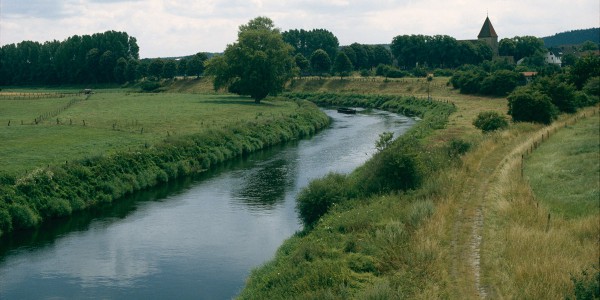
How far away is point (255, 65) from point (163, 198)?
173ft

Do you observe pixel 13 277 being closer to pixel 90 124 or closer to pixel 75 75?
pixel 90 124

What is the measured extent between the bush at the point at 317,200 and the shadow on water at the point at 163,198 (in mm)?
5370

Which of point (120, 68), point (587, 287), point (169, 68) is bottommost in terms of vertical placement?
point (587, 287)

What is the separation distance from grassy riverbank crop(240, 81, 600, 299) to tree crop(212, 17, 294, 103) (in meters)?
58.2

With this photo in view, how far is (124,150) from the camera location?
143 feet

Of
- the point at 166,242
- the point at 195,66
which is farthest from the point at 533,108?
the point at 195,66

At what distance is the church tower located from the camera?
166 meters

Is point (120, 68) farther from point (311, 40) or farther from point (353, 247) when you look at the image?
point (353, 247)

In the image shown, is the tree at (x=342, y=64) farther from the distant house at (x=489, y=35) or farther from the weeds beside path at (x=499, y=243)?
the weeds beside path at (x=499, y=243)

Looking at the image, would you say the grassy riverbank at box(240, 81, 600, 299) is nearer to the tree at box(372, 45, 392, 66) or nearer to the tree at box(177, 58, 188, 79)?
the tree at box(177, 58, 188, 79)

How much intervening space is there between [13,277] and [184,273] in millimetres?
7211

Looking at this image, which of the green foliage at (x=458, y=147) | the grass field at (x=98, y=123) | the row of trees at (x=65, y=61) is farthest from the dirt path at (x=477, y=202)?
the row of trees at (x=65, y=61)

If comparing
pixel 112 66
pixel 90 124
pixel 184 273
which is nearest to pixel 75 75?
pixel 112 66

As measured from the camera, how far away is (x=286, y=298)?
60.1 feet
